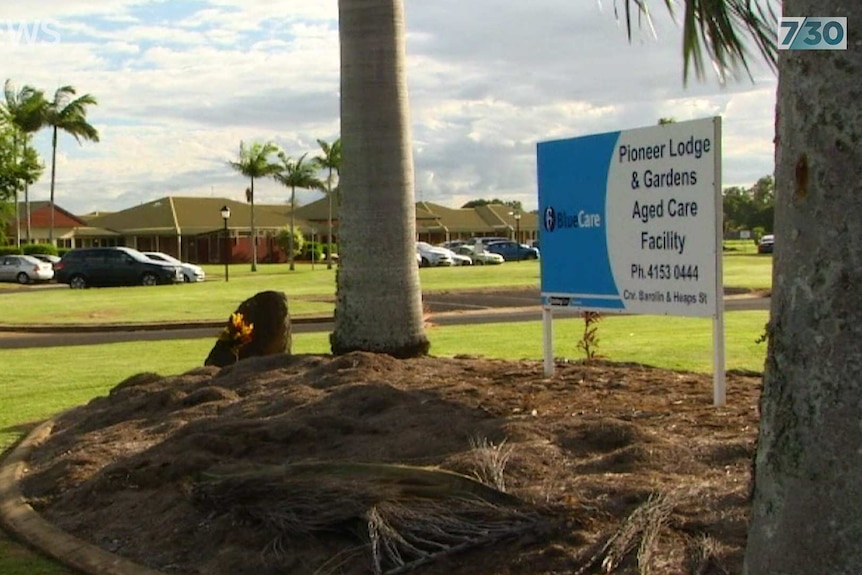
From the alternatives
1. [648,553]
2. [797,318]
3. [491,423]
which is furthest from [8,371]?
[797,318]

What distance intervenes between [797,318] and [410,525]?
7.25 feet

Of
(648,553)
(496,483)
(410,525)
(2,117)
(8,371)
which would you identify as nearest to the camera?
(648,553)

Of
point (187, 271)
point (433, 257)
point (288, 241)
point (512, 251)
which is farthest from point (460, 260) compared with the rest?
point (187, 271)

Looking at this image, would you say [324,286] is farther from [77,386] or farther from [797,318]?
[797,318]

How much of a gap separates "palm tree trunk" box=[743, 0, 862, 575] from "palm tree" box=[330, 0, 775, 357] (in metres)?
6.07

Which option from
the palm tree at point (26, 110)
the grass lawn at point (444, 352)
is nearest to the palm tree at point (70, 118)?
the palm tree at point (26, 110)

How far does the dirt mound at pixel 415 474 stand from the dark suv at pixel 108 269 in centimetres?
3389

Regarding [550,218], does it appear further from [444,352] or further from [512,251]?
[512,251]

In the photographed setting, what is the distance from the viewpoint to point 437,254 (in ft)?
206

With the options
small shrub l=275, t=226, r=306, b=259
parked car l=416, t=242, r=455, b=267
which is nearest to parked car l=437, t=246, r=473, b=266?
parked car l=416, t=242, r=455, b=267

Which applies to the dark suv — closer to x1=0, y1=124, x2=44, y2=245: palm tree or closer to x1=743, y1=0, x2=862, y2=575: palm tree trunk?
x1=0, y1=124, x2=44, y2=245: palm tree

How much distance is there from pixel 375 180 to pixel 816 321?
20.6 feet

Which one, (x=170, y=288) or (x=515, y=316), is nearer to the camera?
(x=515, y=316)

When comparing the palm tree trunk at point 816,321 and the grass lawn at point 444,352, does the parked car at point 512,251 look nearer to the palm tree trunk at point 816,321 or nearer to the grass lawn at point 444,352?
the grass lawn at point 444,352
